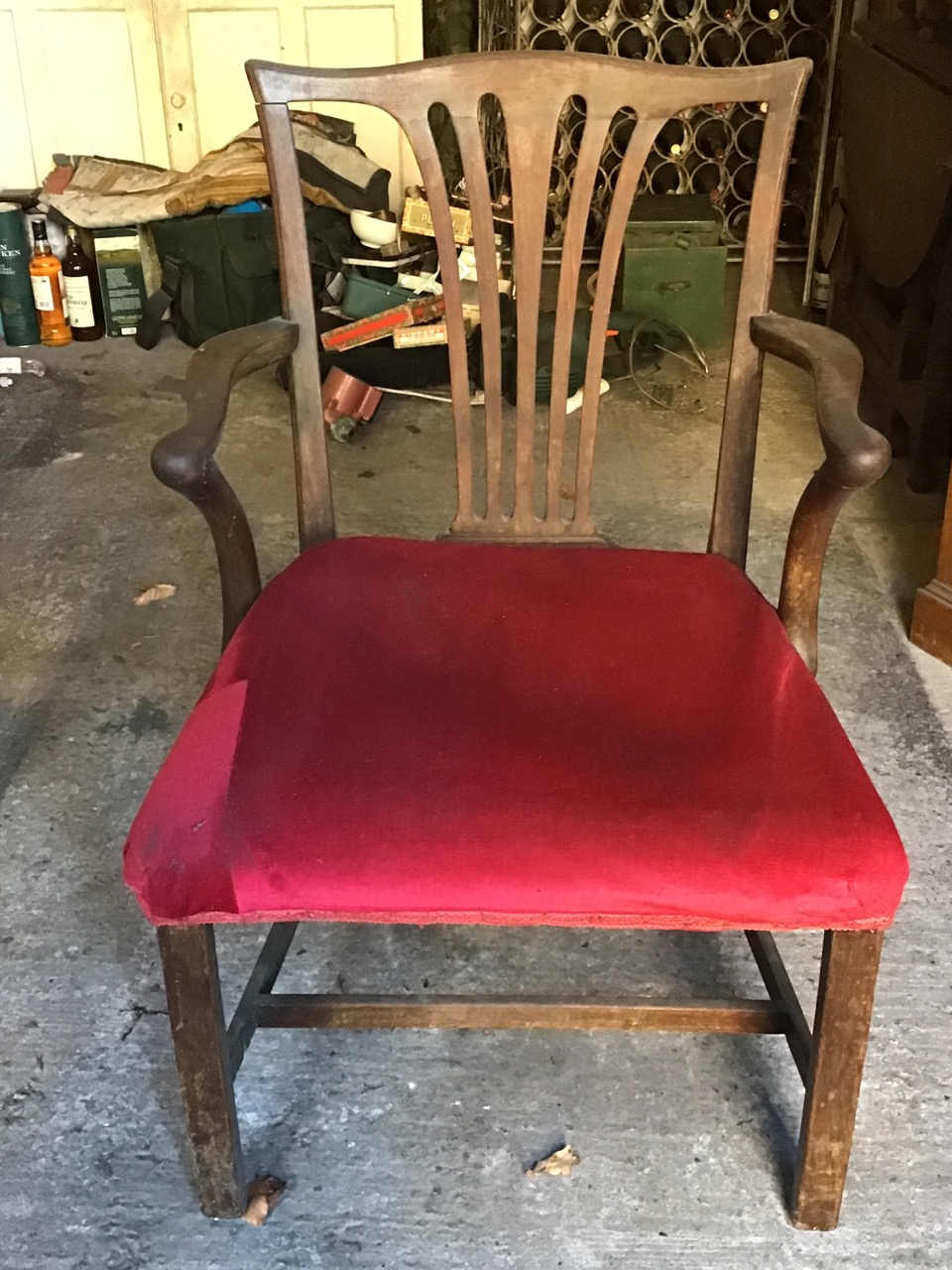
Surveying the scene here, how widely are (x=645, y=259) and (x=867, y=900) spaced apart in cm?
249

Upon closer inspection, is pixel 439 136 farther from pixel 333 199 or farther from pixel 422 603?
pixel 422 603

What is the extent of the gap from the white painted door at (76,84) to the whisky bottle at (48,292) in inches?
19.0

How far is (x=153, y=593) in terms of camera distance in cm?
217

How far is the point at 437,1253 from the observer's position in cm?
111

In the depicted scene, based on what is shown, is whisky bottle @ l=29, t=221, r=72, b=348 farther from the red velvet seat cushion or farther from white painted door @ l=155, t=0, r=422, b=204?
the red velvet seat cushion

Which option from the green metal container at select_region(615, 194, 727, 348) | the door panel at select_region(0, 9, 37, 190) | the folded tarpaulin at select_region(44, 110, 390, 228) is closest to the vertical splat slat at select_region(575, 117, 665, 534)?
the green metal container at select_region(615, 194, 727, 348)

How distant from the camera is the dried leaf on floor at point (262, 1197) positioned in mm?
1139

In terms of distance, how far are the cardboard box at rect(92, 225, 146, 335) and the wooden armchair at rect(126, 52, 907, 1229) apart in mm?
2261

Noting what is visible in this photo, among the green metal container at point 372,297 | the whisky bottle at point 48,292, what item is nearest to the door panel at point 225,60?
the whisky bottle at point 48,292

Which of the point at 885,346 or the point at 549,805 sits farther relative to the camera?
the point at 885,346

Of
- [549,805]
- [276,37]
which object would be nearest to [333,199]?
[276,37]

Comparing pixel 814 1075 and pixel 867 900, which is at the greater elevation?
pixel 867 900

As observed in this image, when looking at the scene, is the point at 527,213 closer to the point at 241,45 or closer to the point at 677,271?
the point at 677,271

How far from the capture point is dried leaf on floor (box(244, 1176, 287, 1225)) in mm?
1139
